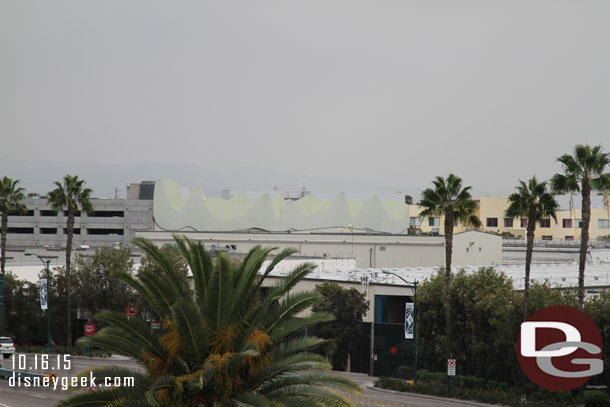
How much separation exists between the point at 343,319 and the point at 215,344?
46.3 m

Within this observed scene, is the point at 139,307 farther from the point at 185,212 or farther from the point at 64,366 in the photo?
the point at 185,212

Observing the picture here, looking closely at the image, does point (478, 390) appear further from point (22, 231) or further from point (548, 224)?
point (548, 224)

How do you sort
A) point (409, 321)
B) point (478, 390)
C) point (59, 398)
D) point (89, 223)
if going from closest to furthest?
point (59, 398)
point (478, 390)
point (409, 321)
point (89, 223)

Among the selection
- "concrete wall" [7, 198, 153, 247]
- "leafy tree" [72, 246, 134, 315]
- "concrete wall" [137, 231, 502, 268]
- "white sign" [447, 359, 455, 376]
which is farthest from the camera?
"concrete wall" [7, 198, 153, 247]

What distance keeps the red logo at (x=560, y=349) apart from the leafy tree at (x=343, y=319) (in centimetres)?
1970

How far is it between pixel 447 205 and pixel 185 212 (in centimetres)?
8813

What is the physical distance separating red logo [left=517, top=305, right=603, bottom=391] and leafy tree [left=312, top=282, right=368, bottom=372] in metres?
19.7

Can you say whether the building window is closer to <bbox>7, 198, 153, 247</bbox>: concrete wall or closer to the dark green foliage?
<bbox>7, 198, 153, 247</bbox>: concrete wall

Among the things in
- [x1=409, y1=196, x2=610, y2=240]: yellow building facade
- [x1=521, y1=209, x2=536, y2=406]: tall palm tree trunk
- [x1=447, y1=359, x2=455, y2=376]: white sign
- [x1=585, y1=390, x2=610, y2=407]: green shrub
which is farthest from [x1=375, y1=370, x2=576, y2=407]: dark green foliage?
[x1=409, y1=196, x2=610, y2=240]: yellow building facade

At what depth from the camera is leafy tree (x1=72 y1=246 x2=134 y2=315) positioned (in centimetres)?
7644

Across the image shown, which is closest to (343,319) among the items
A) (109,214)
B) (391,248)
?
(391,248)

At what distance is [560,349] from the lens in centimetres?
4019

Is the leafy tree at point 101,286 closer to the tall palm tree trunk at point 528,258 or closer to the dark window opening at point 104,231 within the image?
the tall palm tree trunk at point 528,258

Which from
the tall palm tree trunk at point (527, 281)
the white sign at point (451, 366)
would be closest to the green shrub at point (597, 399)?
the tall palm tree trunk at point (527, 281)
